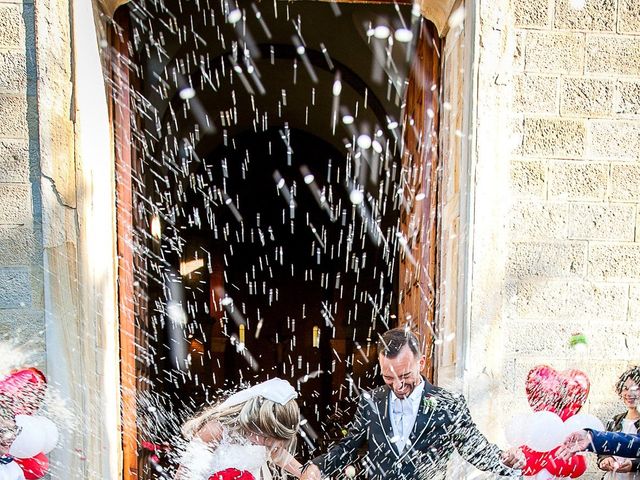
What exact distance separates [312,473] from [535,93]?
1.96 metres

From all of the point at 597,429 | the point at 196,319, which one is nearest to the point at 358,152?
the point at 196,319

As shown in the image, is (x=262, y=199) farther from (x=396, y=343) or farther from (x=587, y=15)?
(x=396, y=343)

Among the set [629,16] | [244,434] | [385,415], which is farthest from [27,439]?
[629,16]

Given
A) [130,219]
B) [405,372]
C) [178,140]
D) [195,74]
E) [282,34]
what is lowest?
[405,372]

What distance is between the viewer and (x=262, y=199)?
8.02 meters

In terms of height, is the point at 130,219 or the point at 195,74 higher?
the point at 195,74

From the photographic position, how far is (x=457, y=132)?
265 centimetres

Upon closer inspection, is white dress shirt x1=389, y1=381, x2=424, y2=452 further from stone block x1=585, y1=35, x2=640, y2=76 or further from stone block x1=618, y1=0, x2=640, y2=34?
stone block x1=618, y1=0, x2=640, y2=34

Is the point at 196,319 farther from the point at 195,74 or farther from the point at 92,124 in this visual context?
the point at 92,124

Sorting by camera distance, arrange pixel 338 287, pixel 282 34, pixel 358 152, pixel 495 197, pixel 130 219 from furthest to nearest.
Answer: pixel 338 287 < pixel 358 152 < pixel 282 34 < pixel 130 219 < pixel 495 197

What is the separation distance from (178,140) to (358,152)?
2.11 meters

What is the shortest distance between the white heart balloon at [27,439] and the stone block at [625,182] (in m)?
2.67

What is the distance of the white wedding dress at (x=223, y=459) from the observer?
81.5 inches

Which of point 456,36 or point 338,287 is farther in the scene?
point 338,287
